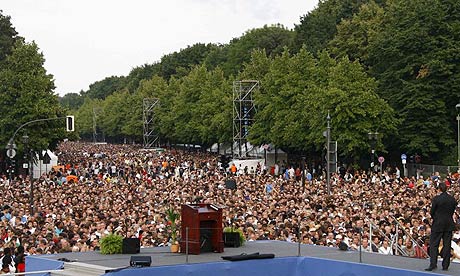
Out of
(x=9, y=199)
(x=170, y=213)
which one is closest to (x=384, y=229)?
(x=170, y=213)

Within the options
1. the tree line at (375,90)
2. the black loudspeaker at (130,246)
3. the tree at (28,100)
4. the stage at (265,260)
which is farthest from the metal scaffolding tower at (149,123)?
the black loudspeaker at (130,246)

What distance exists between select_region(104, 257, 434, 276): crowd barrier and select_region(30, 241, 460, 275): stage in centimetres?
4

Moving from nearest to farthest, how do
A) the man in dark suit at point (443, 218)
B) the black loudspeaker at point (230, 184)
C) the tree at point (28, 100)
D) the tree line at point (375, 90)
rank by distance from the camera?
1. the man in dark suit at point (443, 218)
2. the black loudspeaker at point (230, 184)
3. the tree line at point (375, 90)
4. the tree at point (28, 100)

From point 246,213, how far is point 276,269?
1114cm

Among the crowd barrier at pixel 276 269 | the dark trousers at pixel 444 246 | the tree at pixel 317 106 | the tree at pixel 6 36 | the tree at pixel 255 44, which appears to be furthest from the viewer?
the tree at pixel 255 44

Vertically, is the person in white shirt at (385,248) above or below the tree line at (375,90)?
below

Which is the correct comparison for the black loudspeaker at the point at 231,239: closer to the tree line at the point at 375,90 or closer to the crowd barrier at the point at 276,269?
the crowd barrier at the point at 276,269

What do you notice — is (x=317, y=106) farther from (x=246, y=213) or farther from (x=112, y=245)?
(x=112, y=245)

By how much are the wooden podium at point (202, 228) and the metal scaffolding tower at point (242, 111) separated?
6426 cm

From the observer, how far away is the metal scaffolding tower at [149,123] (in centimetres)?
13800

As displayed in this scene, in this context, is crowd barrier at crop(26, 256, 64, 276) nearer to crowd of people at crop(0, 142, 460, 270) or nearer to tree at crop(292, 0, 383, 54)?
crowd of people at crop(0, 142, 460, 270)

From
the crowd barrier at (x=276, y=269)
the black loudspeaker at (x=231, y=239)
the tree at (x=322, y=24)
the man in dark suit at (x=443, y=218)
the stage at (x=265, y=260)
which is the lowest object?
the crowd barrier at (x=276, y=269)

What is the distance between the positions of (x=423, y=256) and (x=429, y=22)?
49155mm

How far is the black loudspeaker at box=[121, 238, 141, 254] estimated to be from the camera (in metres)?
20.7
